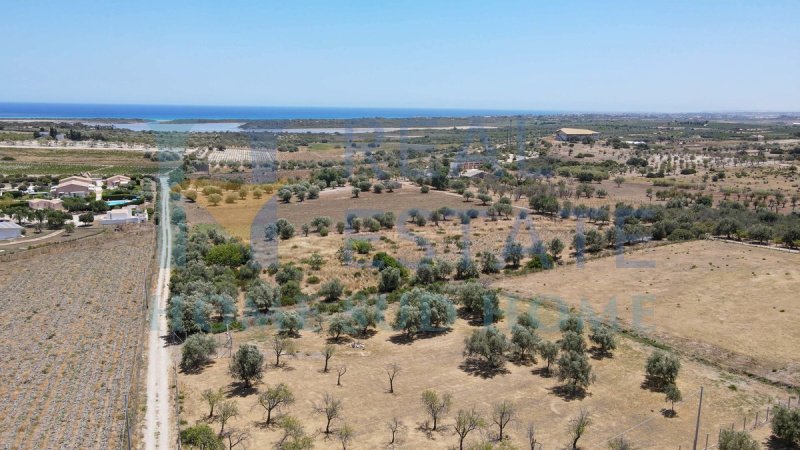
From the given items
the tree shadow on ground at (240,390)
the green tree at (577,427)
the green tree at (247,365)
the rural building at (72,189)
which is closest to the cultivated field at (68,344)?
the tree shadow on ground at (240,390)

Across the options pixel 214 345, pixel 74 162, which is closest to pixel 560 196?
pixel 214 345

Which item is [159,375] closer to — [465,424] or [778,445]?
[465,424]

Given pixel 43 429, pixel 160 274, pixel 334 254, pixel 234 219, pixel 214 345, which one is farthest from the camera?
pixel 234 219

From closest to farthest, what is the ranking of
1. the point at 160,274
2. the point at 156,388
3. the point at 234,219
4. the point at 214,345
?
the point at 156,388
the point at 214,345
the point at 160,274
the point at 234,219

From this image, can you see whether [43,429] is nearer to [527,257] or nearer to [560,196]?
[527,257]

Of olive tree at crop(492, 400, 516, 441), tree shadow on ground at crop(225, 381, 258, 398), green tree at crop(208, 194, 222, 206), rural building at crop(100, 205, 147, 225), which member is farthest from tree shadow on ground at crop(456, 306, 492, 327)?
green tree at crop(208, 194, 222, 206)

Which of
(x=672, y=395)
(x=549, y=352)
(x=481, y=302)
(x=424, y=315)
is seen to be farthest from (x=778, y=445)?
(x=424, y=315)

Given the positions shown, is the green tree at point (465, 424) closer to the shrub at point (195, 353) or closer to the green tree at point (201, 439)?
the green tree at point (201, 439)

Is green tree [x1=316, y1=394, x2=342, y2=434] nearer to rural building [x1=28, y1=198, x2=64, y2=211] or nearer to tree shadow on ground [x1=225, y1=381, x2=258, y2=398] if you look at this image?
tree shadow on ground [x1=225, y1=381, x2=258, y2=398]
